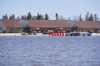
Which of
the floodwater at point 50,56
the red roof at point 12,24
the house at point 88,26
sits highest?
the floodwater at point 50,56

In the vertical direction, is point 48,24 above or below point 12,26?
above

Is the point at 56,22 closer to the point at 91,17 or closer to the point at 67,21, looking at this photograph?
the point at 67,21

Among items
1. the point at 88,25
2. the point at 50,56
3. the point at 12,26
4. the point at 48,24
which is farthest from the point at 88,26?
the point at 50,56

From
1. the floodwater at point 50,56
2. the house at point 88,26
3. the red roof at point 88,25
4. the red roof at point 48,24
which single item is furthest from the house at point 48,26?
the floodwater at point 50,56

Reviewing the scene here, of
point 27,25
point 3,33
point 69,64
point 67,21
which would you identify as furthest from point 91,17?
point 69,64

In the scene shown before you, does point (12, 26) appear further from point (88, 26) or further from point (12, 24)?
point (88, 26)

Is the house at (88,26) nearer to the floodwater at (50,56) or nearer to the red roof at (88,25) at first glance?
the red roof at (88,25)

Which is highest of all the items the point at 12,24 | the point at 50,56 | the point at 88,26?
the point at 50,56

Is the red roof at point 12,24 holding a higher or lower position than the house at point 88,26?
higher

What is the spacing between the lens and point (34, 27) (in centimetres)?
10569

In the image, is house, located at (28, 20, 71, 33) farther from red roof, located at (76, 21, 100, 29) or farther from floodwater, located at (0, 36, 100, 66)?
floodwater, located at (0, 36, 100, 66)

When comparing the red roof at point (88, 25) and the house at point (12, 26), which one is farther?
the red roof at point (88, 25)

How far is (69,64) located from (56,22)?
91.5 m

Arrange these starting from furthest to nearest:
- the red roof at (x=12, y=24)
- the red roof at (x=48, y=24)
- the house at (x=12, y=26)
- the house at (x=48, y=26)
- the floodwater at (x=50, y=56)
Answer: the red roof at (x=48, y=24)
the house at (x=48, y=26)
the red roof at (x=12, y=24)
the house at (x=12, y=26)
the floodwater at (x=50, y=56)
